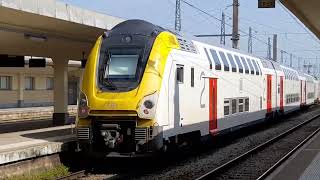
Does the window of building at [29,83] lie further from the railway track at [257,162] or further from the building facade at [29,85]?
the railway track at [257,162]

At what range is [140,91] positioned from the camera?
11.4 m

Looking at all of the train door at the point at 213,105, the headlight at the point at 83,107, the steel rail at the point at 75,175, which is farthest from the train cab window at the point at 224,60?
the steel rail at the point at 75,175

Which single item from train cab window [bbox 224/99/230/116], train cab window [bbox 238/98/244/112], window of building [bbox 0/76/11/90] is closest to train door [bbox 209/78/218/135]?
train cab window [bbox 224/99/230/116]

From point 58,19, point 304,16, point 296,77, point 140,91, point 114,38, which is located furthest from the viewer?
point 296,77

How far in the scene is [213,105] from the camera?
1519cm

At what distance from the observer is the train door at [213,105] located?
1490cm

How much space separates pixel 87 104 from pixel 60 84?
35.5 ft

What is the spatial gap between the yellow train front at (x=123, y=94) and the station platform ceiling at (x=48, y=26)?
224 centimetres

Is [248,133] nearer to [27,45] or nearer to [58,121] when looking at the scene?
[58,121]

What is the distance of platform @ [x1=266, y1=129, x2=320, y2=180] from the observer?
1159 cm

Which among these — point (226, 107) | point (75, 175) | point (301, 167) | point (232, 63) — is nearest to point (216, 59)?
point (226, 107)

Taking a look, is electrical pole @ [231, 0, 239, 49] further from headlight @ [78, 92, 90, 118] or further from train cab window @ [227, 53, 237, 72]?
headlight @ [78, 92, 90, 118]

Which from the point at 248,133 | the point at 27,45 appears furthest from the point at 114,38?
the point at 248,133

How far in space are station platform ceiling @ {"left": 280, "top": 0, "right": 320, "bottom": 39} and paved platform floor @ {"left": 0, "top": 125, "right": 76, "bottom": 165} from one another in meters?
7.09
